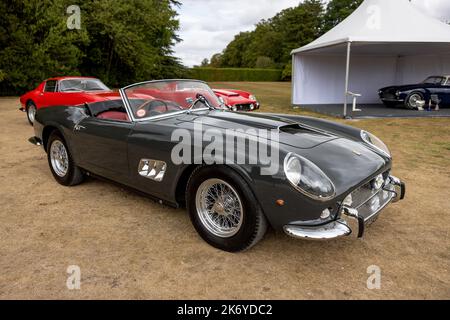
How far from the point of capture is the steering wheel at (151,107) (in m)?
3.35

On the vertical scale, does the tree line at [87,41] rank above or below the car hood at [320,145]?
above

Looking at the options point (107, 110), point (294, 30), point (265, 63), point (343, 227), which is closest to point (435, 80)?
point (107, 110)

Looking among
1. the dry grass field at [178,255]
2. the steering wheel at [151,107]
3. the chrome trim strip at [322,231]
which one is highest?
the steering wheel at [151,107]

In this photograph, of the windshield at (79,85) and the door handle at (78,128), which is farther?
the windshield at (79,85)

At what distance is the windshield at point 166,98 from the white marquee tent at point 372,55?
753cm

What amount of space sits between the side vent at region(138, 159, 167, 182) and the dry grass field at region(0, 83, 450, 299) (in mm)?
490

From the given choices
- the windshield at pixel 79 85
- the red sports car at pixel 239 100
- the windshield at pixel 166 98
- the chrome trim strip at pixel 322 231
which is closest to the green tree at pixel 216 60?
the red sports car at pixel 239 100

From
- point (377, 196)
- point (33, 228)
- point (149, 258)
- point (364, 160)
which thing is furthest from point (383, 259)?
point (33, 228)

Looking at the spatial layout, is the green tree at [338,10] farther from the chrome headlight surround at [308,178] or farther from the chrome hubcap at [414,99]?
the chrome headlight surround at [308,178]

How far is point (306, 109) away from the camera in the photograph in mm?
12945

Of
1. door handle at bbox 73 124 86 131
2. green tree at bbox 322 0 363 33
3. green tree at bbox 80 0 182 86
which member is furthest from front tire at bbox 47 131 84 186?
green tree at bbox 322 0 363 33

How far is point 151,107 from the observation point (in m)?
3.47

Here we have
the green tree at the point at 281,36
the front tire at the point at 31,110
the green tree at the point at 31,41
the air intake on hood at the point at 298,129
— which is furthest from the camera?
the green tree at the point at 281,36
